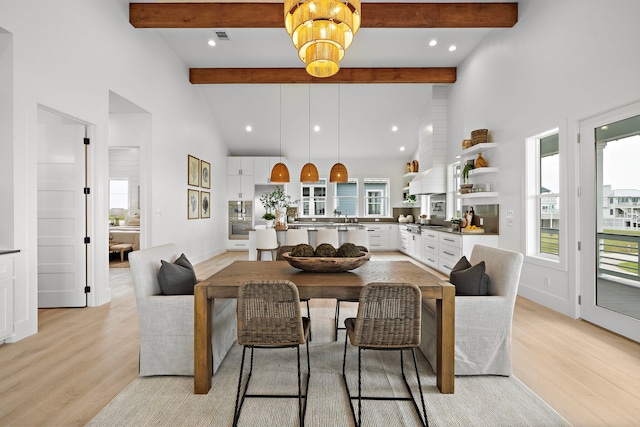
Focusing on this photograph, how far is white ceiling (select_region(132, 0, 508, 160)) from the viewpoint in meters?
5.59

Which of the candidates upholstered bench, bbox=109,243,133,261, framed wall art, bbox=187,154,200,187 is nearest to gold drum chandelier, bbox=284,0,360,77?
framed wall art, bbox=187,154,200,187

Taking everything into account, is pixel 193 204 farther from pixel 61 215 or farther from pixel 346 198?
pixel 346 198

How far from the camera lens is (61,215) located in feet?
13.0

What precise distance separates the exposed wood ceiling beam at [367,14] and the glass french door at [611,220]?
2143 mm

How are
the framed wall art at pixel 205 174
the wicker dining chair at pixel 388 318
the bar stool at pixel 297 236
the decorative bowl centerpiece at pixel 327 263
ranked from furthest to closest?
1. the framed wall art at pixel 205 174
2. the bar stool at pixel 297 236
3. the decorative bowl centerpiece at pixel 327 263
4. the wicker dining chair at pixel 388 318

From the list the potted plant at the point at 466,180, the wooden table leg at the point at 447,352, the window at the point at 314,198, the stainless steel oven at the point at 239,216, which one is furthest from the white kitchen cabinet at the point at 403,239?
the wooden table leg at the point at 447,352

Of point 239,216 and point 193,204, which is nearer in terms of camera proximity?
point 193,204

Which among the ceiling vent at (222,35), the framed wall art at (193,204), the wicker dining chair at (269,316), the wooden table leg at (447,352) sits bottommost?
the wooden table leg at (447,352)

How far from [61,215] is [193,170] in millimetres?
3202

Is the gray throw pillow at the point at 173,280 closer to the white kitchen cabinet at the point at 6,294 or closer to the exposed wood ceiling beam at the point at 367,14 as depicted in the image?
the white kitchen cabinet at the point at 6,294

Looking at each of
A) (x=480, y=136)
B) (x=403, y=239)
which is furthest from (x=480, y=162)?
(x=403, y=239)

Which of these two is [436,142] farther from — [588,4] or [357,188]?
[588,4]

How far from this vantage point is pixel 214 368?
2332 mm

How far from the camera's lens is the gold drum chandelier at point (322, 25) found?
2.11 meters
